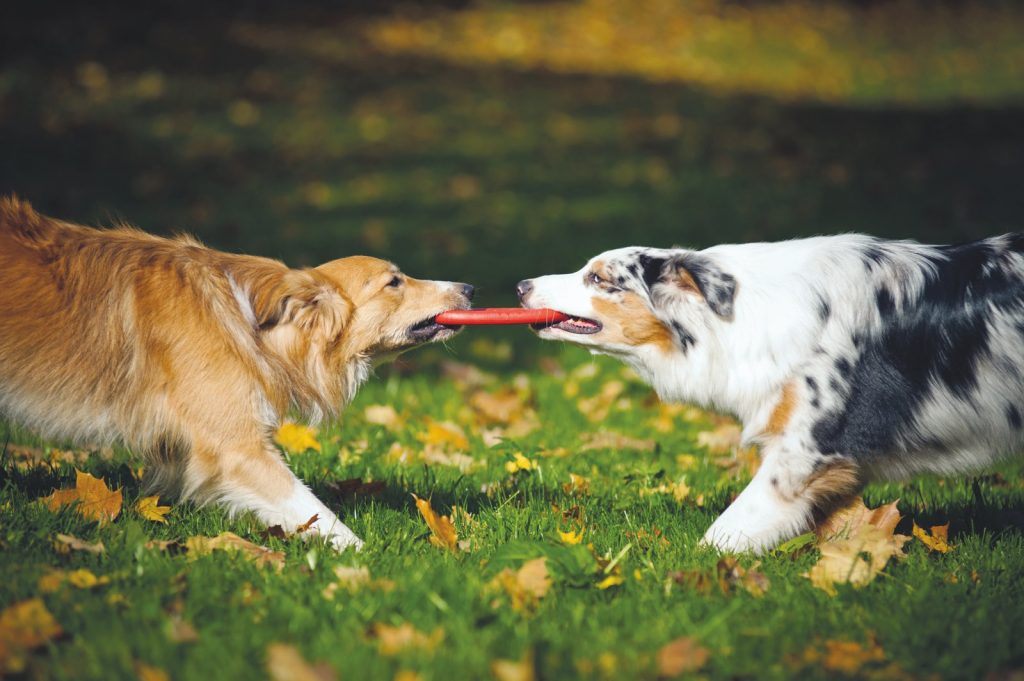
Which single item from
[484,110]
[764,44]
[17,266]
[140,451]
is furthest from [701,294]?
[764,44]

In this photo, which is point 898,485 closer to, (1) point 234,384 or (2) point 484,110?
(1) point 234,384

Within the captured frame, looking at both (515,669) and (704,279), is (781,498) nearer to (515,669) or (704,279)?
(704,279)

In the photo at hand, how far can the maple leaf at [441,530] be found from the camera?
4.05m

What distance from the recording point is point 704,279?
14.2 feet

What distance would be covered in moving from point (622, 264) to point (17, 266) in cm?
258

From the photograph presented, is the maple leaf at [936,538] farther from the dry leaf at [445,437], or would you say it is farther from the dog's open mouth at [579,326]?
the dry leaf at [445,437]

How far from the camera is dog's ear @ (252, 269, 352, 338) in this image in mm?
4395

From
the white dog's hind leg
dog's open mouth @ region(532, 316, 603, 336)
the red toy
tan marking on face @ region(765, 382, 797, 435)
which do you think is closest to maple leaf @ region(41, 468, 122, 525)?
the red toy

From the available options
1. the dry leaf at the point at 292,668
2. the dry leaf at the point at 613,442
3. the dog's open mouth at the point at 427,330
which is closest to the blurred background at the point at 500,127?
the dry leaf at the point at 613,442

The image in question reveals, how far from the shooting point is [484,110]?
54.3 ft

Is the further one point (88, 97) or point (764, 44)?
point (764, 44)

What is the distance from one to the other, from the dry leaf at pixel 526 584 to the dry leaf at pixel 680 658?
57 centimetres

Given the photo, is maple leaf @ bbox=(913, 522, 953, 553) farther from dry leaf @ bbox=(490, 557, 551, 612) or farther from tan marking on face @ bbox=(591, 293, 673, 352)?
dry leaf @ bbox=(490, 557, 551, 612)

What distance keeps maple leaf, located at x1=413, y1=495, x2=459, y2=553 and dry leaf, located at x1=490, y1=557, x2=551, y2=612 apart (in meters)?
0.52
